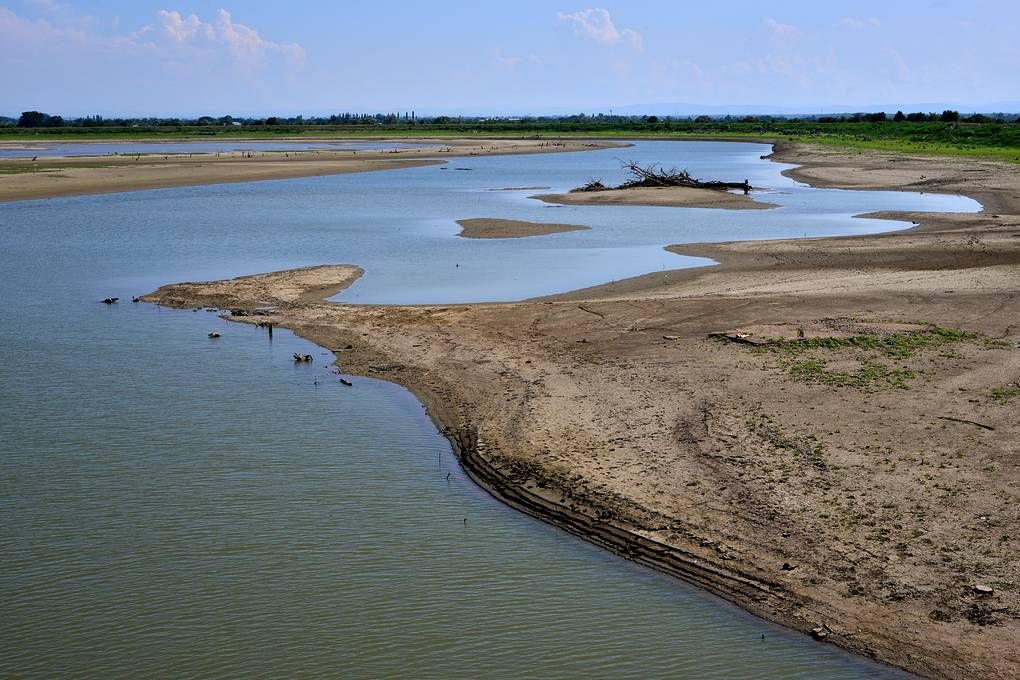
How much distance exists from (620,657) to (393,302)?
15.8 metres

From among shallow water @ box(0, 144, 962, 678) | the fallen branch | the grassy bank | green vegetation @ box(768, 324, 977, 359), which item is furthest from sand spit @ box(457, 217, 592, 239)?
the grassy bank

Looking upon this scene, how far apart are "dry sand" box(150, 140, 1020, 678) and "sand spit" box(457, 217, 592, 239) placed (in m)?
11.5

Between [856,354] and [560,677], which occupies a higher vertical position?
[856,354]

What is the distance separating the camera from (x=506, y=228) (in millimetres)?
38594

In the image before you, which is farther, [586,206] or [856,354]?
[586,206]

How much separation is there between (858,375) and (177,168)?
2486 inches

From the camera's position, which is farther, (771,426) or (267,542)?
(771,426)

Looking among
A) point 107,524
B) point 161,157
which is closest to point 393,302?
point 107,524

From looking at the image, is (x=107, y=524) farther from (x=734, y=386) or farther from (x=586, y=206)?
(x=586, y=206)

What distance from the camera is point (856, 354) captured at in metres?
Answer: 17.6

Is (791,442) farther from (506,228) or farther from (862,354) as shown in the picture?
(506,228)

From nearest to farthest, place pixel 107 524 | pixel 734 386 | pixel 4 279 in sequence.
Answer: pixel 107 524
pixel 734 386
pixel 4 279

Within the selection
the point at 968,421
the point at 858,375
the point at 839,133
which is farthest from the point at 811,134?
the point at 968,421

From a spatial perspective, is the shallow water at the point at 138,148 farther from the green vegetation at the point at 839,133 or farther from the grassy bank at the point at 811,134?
the green vegetation at the point at 839,133
